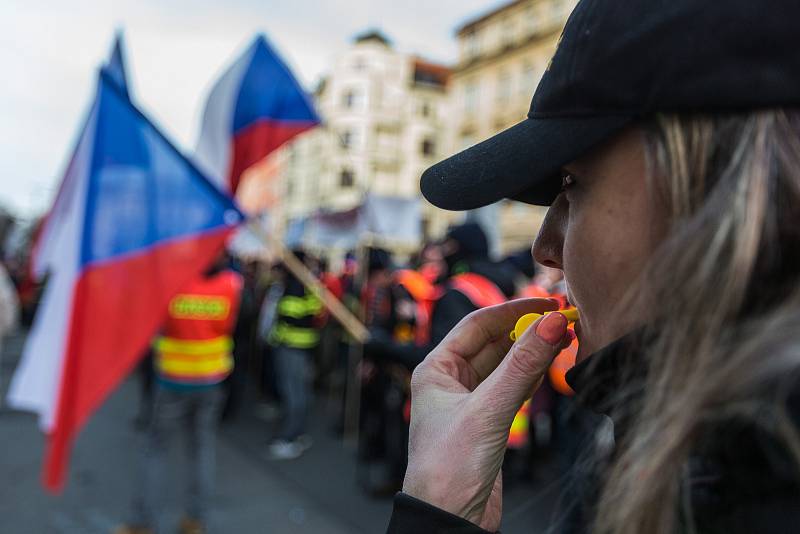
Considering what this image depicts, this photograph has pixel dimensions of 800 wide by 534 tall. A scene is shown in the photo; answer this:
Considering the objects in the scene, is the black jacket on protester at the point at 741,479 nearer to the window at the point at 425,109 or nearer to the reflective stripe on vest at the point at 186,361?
the reflective stripe on vest at the point at 186,361

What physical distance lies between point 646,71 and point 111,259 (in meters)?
3.30

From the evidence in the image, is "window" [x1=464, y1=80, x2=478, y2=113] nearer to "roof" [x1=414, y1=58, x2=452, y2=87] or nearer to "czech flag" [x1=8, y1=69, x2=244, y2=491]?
"roof" [x1=414, y1=58, x2=452, y2=87]

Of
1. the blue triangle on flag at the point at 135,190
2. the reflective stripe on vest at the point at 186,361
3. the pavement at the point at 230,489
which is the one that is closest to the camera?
the blue triangle on flag at the point at 135,190

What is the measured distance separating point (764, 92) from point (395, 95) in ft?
142

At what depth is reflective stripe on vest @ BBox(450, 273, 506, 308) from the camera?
3490mm

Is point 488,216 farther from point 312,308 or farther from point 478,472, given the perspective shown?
point 478,472

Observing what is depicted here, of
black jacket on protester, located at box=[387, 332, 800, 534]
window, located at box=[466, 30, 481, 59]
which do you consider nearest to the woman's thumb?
black jacket on protester, located at box=[387, 332, 800, 534]

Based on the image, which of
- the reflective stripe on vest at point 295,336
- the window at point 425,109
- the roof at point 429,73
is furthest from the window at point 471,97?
the reflective stripe on vest at point 295,336

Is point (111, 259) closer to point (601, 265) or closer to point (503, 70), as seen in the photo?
point (601, 265)

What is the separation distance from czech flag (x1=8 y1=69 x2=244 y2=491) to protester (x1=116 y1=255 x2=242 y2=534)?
485 mm

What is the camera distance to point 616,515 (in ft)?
1.92

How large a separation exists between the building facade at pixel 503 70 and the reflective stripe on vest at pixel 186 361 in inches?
881

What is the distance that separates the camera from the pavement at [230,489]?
13.7ft

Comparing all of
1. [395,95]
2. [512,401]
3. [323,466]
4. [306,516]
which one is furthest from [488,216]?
[395,95]
